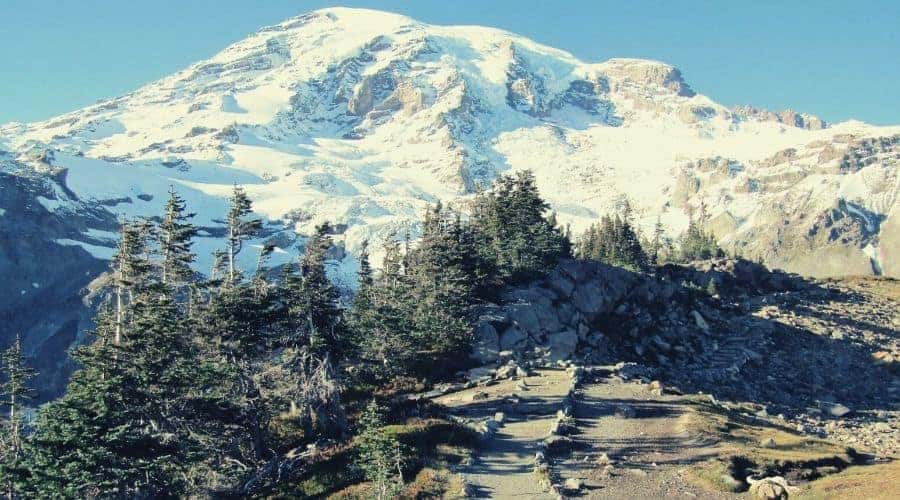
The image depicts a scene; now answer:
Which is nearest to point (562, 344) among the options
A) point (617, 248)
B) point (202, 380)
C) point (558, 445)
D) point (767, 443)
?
point (767, 443)

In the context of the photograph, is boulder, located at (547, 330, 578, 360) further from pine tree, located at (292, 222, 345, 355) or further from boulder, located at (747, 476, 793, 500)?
boulder, located at (747, 476, 793, 500)

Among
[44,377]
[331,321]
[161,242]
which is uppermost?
[161,242]

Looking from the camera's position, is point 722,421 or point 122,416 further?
point 722,421

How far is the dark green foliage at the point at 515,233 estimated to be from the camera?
78.1 meters

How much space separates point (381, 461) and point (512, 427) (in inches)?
520

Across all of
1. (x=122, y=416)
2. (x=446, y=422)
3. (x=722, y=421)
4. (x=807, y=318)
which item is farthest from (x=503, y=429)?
(x=807, y=318)

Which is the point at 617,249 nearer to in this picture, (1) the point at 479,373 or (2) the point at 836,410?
(2) the point at 836,410

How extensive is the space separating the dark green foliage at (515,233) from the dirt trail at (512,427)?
70.3 feet

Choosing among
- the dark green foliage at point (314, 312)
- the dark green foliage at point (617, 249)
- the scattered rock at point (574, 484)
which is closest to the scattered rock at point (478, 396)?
the dark green foliage at point (314, 312)

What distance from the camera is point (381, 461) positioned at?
3116cm

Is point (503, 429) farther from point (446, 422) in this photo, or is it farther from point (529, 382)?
point (529, 382)

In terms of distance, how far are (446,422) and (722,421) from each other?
1781 cm

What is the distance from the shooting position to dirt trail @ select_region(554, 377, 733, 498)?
3325cm

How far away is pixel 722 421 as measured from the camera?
44844 mm
